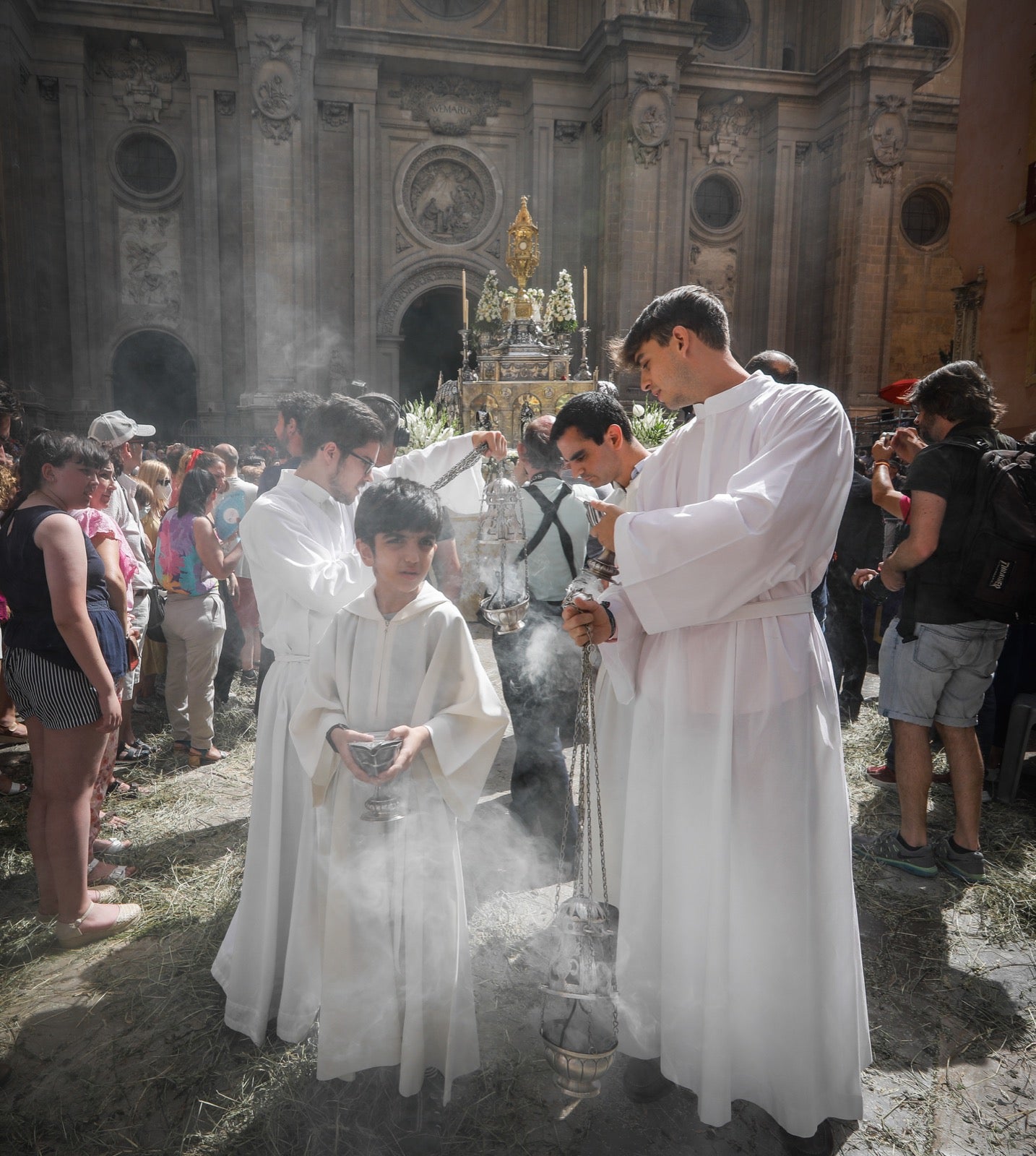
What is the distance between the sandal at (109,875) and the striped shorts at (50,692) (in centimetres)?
97

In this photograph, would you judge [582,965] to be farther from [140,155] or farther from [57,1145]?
[140,155]

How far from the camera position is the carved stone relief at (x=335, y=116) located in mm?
15664

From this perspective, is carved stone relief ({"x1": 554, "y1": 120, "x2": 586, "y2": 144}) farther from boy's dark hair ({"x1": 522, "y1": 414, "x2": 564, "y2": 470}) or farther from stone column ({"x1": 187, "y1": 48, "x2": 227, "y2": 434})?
boy's dark hair ({"x1": 522, "y1": 414, "x2": 564, "y2": 470})

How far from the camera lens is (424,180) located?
54.9 feet

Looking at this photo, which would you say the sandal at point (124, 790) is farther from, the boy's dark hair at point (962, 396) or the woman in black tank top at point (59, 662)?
the boy's dark hair at point (962, 396)

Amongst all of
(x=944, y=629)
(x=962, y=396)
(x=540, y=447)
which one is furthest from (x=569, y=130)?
(x=944, y=629)

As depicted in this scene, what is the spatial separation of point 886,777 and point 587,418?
3220 mm

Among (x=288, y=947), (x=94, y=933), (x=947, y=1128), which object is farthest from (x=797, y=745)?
(x=94, y=933)

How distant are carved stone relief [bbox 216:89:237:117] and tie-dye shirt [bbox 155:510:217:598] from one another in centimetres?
1394

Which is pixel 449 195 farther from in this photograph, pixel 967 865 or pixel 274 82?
pixel 967 865

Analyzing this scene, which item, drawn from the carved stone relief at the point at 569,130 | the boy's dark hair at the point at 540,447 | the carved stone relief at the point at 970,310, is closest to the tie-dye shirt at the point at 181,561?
the boy's dark hair at the point at 540,447

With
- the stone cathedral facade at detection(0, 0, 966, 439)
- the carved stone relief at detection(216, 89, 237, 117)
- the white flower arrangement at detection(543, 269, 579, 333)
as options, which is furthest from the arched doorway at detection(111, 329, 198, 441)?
the white flower arrangement at detection(543, 269, 579, 333)

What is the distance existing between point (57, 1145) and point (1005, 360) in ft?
42.7

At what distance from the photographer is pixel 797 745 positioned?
1.99 metres
